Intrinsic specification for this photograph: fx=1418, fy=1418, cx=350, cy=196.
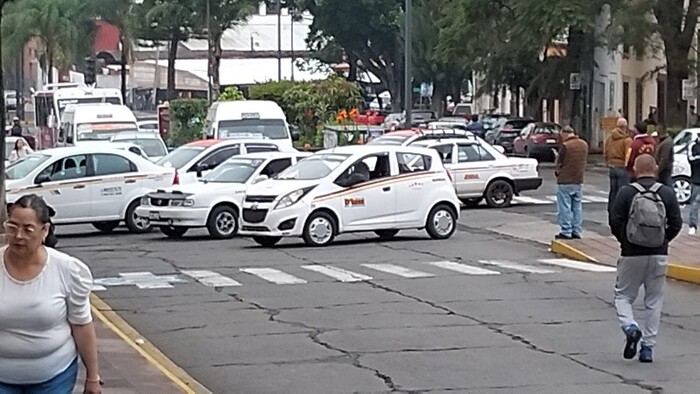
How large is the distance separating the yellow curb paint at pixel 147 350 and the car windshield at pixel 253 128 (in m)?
19.4

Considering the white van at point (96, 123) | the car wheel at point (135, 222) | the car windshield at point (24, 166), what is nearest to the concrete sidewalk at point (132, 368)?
the car wheel at point (135, 222)

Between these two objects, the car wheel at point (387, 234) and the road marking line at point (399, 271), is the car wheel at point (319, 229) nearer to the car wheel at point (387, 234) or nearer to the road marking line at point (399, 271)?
the car wheel at point (387, 234)

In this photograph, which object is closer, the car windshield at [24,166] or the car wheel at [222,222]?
the car wheel at [222,222]

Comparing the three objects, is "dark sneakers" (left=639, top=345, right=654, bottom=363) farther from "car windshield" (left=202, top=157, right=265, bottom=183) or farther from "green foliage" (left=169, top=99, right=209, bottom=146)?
"green foliage" (left=169, top=99, right=209, bottom=146)

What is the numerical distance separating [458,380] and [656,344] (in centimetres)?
265

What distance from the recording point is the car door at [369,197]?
22.7m

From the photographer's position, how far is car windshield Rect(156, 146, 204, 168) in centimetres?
2927

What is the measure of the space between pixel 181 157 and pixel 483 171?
670 cm

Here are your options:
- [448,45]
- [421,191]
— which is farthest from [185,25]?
[421,191]

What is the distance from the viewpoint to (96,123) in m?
42.8

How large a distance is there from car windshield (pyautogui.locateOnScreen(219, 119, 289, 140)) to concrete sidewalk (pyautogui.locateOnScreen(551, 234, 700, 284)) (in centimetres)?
1435

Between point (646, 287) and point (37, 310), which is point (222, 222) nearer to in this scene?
point (646, 287)

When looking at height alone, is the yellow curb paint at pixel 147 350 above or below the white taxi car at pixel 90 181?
below

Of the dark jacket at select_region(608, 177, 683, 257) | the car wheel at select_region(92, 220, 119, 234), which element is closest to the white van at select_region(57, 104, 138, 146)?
the car wheel at select_region(92, 220, 119, 234)
